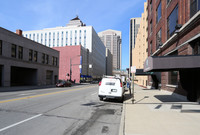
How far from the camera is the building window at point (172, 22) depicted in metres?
16.0

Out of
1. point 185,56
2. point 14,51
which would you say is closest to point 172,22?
point 185,56

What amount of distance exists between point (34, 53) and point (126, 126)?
3362cm

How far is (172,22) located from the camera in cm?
1708

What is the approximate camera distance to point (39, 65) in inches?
1406

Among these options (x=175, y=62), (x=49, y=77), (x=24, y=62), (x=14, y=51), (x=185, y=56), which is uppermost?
(x=14, y=51)

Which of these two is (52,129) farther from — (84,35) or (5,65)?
(84,35)

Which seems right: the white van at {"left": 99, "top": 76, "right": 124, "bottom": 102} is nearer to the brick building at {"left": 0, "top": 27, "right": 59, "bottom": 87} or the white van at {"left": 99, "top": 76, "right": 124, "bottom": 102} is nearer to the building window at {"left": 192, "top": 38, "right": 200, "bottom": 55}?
the building window at {"left": 192, "top": 38, "right": 200, "bottom": 55}

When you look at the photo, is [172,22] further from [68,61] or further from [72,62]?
[68,61]

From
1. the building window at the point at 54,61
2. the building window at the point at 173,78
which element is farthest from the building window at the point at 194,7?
the building window at the point at 54,61

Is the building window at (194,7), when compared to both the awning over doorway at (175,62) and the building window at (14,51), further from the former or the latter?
the building window at (14,51)

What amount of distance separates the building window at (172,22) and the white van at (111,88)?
9.89 metres

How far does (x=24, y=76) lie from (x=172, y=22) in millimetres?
33332

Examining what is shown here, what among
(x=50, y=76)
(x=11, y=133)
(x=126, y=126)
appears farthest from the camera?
(x=50, y=76)

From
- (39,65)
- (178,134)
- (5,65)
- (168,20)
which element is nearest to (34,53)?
(39,65)
